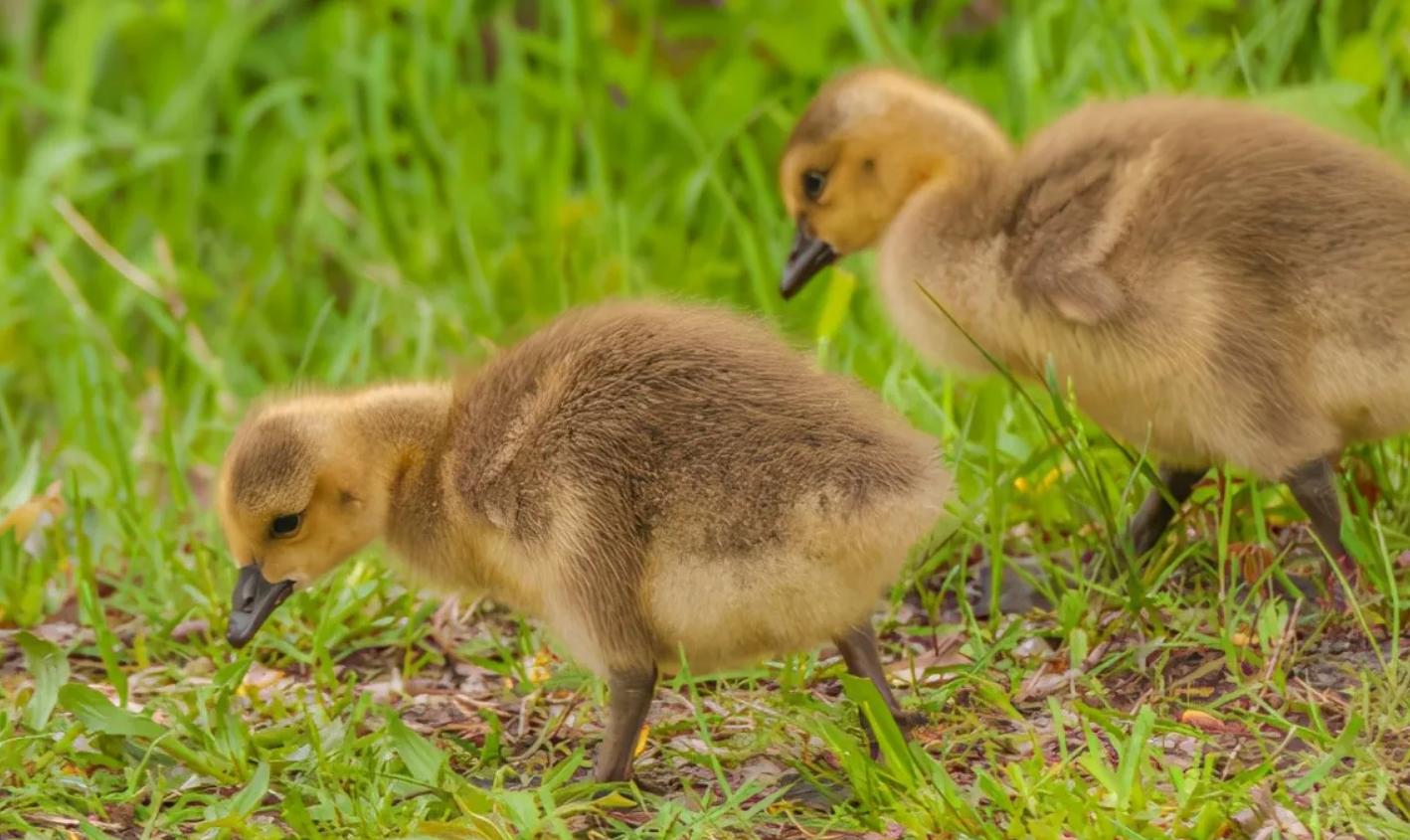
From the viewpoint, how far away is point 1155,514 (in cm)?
354

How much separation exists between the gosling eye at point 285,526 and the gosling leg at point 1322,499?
1.61 m

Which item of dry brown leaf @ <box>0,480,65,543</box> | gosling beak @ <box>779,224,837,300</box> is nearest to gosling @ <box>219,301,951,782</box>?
gosling beak @ <box>779,224,837,300</box>

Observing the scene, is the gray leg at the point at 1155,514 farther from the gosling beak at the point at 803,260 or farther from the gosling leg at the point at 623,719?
the gosling leg at the point at 623,719

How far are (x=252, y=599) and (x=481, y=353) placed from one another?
3.07 feet

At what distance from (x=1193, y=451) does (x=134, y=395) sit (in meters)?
3.04

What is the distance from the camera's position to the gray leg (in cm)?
352

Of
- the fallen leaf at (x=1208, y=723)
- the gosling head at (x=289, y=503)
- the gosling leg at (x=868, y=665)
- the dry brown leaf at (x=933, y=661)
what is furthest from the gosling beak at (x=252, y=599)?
the fallen leaf at (x=1208, y=723)

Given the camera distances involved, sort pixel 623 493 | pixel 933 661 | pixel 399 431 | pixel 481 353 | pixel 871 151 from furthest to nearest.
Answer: pixel 481 353, pixel 871 151, pixel 933 661, pixel 399 431, pixel 623 493

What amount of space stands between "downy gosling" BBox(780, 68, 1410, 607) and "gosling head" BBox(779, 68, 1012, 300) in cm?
10

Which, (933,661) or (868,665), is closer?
(868,665)

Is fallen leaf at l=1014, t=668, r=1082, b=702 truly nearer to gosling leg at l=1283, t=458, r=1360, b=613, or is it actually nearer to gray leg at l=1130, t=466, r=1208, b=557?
gray leg at l=1130, t=466, r=1208, b=557

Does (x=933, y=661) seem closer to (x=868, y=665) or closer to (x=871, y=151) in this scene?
(x=868, y=665)

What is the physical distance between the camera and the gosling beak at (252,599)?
3.16 m

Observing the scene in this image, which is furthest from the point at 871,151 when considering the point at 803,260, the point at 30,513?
the point at 30,513
